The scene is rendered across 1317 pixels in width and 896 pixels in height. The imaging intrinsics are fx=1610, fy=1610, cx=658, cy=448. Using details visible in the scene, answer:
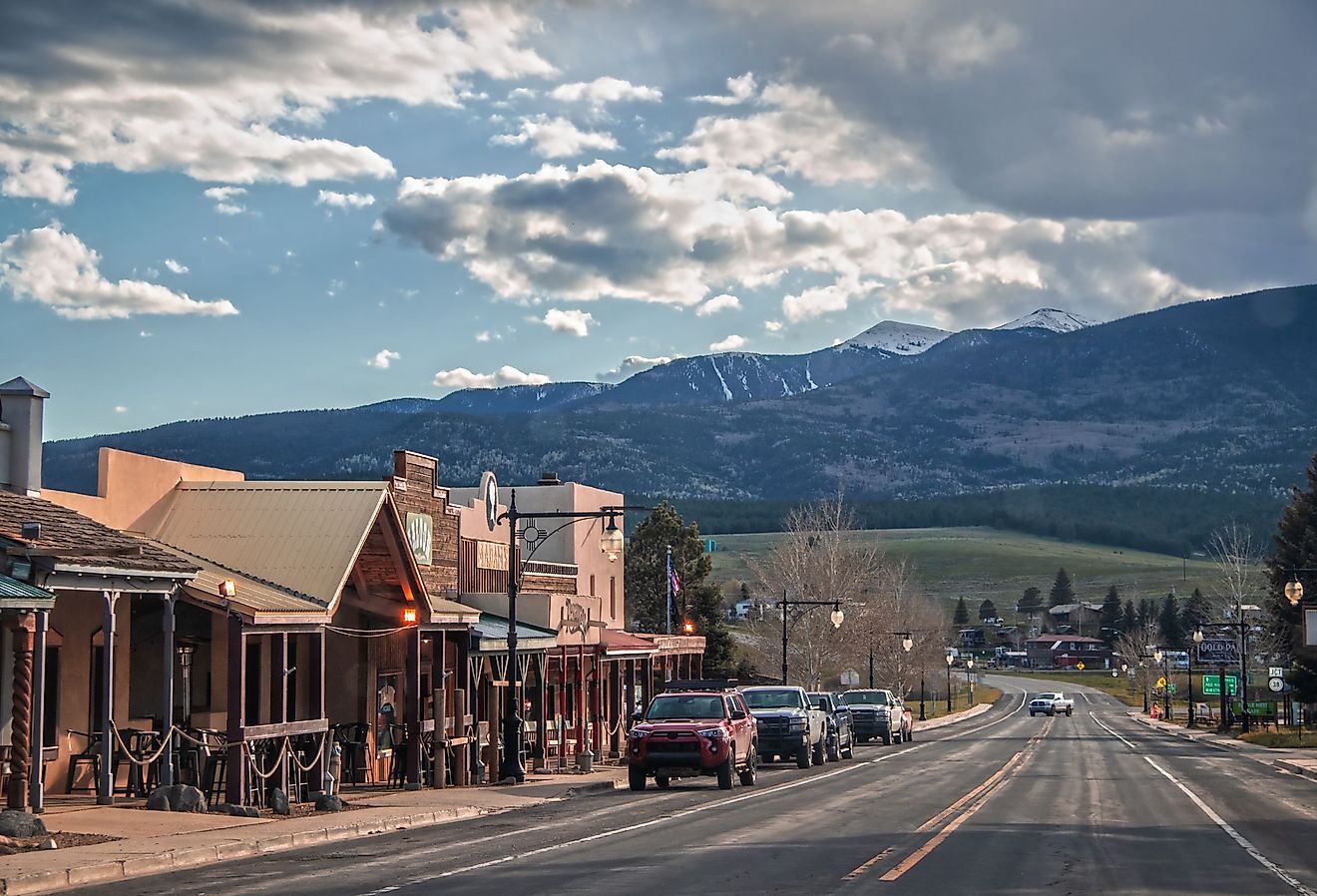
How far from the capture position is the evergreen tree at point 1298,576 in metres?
70.8

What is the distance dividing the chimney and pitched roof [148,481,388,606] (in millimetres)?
3731

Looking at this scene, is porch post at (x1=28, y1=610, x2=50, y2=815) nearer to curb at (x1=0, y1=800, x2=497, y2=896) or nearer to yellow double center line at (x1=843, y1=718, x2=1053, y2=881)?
curb at (x1=0, y1=800, x2=497, y2=896)

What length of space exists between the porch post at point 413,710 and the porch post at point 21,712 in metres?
10.3

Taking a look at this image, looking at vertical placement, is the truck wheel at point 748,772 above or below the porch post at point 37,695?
below

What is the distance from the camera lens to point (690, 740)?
32.9 m

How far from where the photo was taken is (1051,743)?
2564 inches

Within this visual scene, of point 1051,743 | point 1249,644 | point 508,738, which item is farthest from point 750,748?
point 1249,644

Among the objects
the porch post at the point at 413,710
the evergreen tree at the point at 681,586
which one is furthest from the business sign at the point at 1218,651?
the porch post at the point at 413,710

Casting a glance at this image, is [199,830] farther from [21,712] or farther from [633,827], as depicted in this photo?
[633,827]

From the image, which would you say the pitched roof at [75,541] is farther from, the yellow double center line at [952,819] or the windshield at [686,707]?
the windshield at [686,707]

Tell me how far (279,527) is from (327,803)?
590 centimetres

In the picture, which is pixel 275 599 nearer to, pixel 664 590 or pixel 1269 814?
pixel 1269 814

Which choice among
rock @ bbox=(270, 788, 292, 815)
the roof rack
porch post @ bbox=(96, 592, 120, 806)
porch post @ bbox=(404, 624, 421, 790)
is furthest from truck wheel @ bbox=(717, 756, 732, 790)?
porch post @ bbox=(96, 592, 120, 806)

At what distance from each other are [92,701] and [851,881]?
15.1 metres
